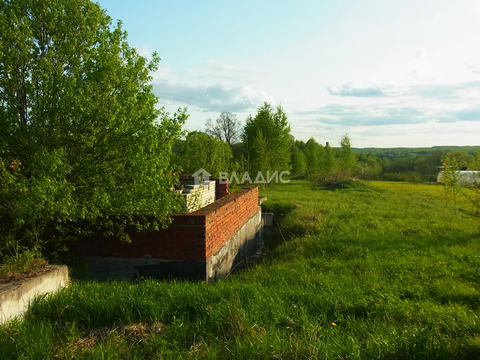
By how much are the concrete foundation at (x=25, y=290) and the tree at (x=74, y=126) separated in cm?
89

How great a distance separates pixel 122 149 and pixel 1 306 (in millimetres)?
2862

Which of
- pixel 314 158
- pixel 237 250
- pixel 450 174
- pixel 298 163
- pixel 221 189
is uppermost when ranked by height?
pixel 314 158

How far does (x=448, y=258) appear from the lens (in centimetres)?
707

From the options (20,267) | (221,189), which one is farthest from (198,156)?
(20,267)

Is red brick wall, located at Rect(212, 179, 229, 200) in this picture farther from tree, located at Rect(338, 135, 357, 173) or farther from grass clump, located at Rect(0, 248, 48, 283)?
tree, located at Rect(338, 135, 357, 173)

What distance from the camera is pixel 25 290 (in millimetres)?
4043

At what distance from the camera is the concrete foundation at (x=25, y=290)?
3.70 metres

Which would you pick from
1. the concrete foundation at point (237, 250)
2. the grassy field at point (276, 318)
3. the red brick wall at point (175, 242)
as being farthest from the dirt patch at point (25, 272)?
the concrete foundation at point (237, 250)

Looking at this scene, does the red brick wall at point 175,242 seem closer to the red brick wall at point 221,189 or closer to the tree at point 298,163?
the red brick wall at point 221,189

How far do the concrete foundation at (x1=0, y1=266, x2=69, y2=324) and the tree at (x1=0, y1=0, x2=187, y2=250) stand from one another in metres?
0.89

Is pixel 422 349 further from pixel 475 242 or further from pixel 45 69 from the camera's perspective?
pixel 475 242

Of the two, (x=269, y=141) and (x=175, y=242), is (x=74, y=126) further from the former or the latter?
(x=269, y=141)

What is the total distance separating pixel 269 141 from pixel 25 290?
1082 inches

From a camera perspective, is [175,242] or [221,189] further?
[221,189]
